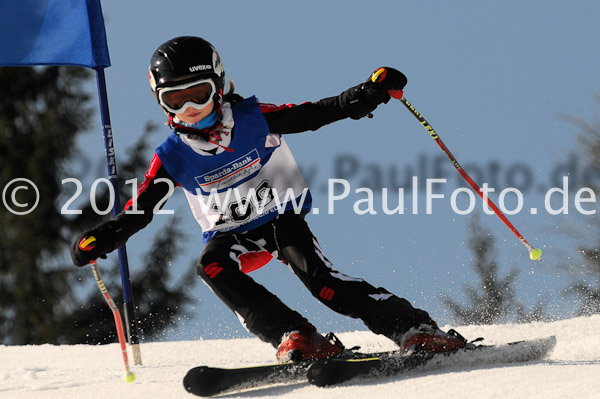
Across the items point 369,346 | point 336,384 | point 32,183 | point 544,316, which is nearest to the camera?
point 336,384

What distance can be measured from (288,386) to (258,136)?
4.54ft

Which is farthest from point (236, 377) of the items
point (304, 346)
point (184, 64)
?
point (184, 64)

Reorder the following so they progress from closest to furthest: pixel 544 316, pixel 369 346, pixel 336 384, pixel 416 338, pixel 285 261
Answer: pixel 336 384, pixel 416 338, pixel 285 261, pixel 369 346, pixel 544 316

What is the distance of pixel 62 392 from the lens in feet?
14.2

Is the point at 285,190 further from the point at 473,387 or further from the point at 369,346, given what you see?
the point at 369,346

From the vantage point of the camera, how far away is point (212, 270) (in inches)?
155

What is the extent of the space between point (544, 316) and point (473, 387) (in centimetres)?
348

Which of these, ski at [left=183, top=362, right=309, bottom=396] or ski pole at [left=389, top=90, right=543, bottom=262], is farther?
ski pole at [left=389, top=90, right=543, bottom=262]

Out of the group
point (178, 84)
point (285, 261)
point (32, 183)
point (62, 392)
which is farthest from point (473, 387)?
point (32, 183)

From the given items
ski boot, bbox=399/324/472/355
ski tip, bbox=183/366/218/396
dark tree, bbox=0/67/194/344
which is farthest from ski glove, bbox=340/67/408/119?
dark tree, bbox=0/67/194/344

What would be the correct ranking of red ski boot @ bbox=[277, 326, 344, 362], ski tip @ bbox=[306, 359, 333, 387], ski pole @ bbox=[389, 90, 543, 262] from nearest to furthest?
ski tip @ bbox=[306, 359, 333, 387]
red ski boot @ bbox=[277, 326, 344, 362]
ski pole @ bbox=[389, 90, 543, 262]

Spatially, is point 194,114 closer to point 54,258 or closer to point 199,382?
point 199,382

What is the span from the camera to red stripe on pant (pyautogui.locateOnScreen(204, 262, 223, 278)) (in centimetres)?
393

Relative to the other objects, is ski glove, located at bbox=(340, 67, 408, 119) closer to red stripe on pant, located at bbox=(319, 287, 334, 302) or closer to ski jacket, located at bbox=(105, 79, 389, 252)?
ski jacket, located at bbox=(105, 79, 389, 252)
